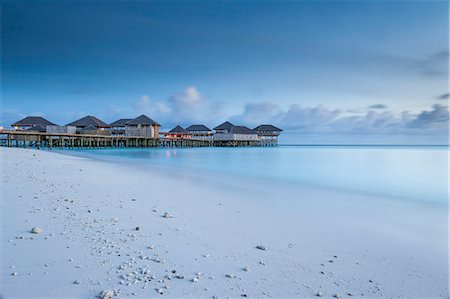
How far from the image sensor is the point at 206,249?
3.20 metres

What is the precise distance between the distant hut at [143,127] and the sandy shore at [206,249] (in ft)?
142

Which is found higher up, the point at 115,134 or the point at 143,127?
the point at 143,127

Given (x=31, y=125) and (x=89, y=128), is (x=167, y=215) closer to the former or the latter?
(x=89, y=128)

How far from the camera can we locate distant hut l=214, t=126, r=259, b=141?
201 feet

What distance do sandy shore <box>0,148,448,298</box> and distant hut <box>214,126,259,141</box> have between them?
2185 inches

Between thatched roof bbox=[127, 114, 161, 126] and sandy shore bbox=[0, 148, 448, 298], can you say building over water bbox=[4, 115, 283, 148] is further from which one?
sandy shore bbox=[0, 148, 448, 298]

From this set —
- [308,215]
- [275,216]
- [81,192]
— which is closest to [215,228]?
[275,216]

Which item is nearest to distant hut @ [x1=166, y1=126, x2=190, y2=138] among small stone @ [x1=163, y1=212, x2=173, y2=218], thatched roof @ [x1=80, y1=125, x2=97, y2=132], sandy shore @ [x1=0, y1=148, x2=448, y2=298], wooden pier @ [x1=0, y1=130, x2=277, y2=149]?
wooden pier @ [x1=0, y1=130, x2=277, y2=149]

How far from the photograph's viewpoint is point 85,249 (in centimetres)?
290

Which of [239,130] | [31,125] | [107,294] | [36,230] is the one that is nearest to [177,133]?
[239,130]

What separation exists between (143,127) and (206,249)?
4762 centimetres

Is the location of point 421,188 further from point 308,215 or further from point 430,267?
point 430,267

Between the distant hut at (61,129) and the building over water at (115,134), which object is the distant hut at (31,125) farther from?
the distant hut at (61,129)

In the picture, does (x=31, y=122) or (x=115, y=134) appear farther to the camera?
(x=115, y=134)
